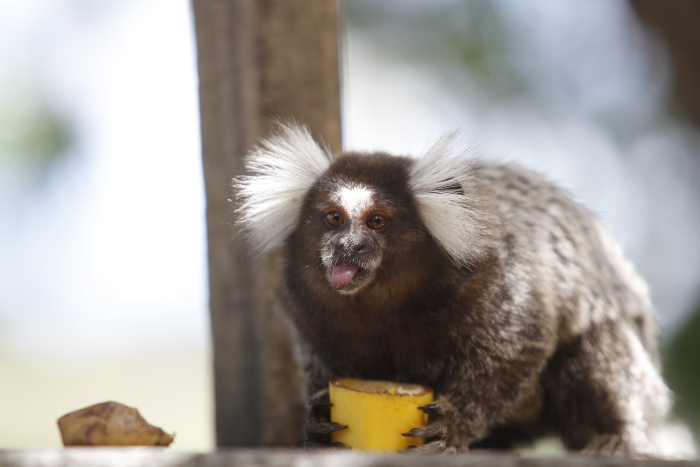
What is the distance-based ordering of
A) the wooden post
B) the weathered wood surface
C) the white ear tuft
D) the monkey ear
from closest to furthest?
the weathered wood surface < the white ear tuft < the monkey ear < the wooden post

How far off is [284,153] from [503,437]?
5.25 feet

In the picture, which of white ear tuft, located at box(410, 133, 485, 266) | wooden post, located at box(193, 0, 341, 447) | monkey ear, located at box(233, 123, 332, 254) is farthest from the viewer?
wooden post, located at box(193, 0, 341, 447)

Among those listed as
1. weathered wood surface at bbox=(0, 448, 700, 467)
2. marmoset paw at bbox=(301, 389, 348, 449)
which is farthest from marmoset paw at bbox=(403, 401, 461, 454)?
weathered wood surface at bbox=(0, 448, 700, 467)

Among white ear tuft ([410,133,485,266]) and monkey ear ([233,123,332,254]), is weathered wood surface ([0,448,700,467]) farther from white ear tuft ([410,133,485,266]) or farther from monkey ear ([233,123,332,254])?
monkey ear ([233,123,332,254])

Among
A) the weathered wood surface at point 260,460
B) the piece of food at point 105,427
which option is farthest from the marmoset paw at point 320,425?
the weathered wood surface at point 260,460

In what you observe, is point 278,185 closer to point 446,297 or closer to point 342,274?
point 342,274

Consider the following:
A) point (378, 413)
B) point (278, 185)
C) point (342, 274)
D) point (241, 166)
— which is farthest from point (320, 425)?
point (241, 166)

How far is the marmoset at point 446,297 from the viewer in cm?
191

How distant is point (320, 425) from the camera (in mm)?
1853

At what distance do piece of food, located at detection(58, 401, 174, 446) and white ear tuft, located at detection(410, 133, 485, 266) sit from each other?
3.52ft

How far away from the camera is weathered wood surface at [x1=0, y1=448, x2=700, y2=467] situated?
1091 mm

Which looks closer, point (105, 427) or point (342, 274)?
point (105, 427)

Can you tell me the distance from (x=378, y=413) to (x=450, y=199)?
0.74 meters

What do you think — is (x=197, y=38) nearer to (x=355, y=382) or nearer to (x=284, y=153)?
(x=284, y=153)
